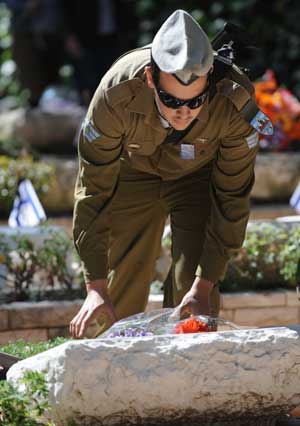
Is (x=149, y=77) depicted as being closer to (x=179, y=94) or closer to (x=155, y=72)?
(x=155, y=72)

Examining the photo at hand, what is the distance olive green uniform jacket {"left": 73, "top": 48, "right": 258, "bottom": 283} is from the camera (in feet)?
13.7

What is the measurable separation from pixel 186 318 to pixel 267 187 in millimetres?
4429

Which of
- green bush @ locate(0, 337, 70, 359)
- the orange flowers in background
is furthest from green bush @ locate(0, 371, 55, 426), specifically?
the orange flowers in background

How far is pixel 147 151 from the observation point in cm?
446

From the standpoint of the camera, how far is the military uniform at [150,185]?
421 cm

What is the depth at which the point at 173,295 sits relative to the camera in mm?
4789

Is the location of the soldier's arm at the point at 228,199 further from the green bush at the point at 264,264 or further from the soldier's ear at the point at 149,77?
the green bush at the point at 264,264

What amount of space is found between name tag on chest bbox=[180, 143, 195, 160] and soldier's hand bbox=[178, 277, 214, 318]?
0.47m

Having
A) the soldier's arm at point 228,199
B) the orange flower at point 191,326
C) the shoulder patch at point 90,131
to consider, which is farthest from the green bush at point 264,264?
the shoulder patch at point 90,131

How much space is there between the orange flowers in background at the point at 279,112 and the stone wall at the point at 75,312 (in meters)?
2.33

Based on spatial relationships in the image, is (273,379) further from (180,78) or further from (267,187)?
(267,187)

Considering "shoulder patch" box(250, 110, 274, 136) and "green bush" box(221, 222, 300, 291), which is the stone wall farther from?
"shoulder patch" box(250, 110, 274, 136)

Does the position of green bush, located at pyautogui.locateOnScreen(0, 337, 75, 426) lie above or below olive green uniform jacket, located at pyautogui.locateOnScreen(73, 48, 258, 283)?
below

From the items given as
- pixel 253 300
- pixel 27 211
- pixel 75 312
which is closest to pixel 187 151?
pixel 75 312
